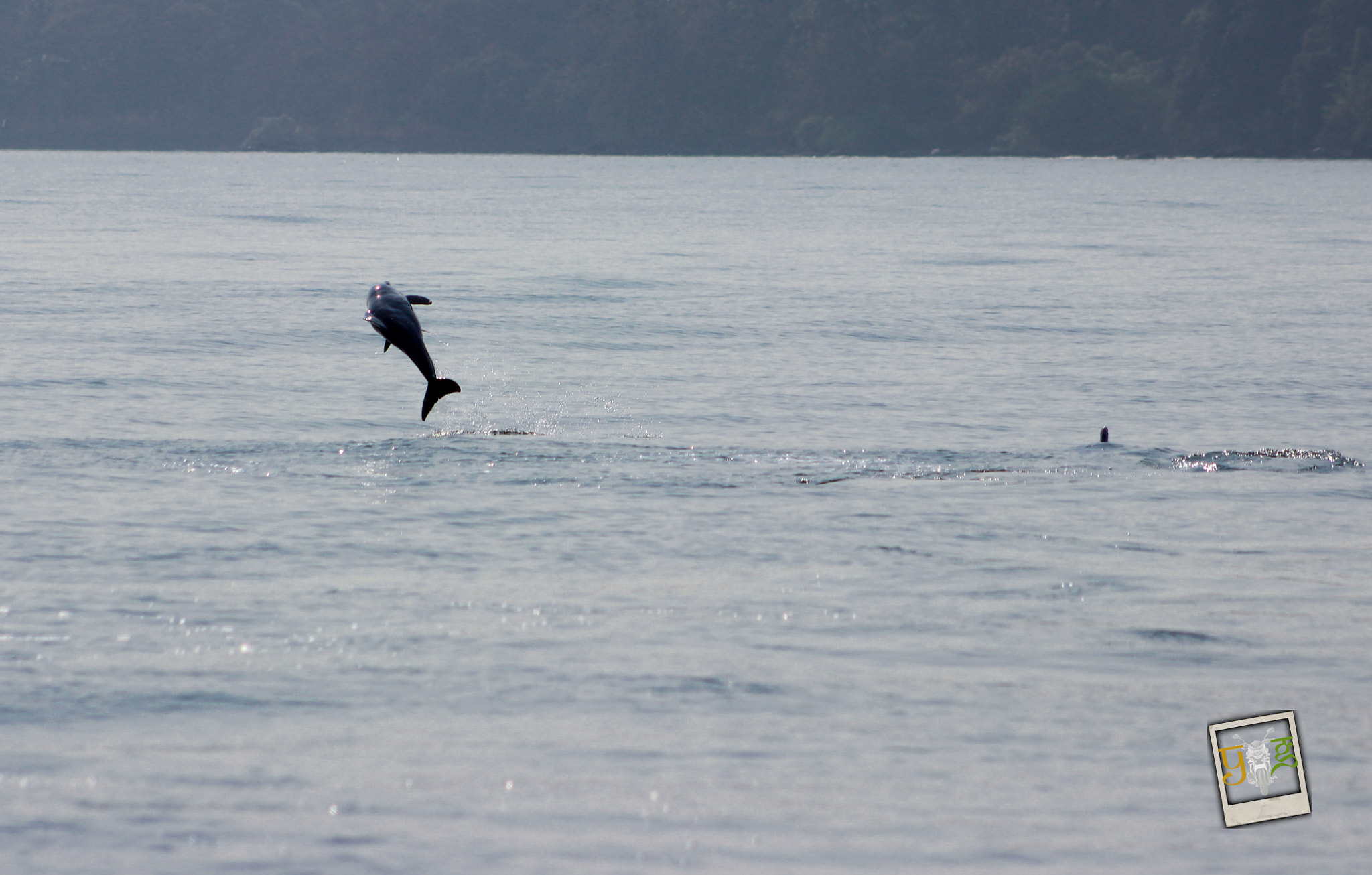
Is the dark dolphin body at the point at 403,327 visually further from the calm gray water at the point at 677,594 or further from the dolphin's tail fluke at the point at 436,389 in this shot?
the calm gray water at the point at 677,594

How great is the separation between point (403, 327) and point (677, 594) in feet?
19.1

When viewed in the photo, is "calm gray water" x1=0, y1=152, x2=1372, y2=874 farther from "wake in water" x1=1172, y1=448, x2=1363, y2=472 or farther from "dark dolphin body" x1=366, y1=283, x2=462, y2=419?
"dark dolphin body" x1=366, y1=283, x2=462, y2=419

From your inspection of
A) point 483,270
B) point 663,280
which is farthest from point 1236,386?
point 483,270

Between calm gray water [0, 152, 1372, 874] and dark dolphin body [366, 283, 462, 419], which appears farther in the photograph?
dark dolphin body [366, 283, 462, 419]

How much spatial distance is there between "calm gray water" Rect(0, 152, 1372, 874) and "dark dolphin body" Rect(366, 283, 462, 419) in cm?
97

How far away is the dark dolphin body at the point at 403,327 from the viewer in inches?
683

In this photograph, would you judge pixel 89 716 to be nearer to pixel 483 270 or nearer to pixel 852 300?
pixel 852 300

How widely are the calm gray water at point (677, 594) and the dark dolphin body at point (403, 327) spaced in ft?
3.18

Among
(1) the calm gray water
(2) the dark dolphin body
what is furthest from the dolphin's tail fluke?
(1) the calm gray water

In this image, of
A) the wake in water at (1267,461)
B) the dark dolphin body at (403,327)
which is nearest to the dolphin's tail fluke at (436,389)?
the dark dolphin body at (403,327)

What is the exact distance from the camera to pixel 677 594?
42.8 ft

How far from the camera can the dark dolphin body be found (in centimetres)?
1736

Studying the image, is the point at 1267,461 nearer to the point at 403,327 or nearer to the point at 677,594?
the point at 677,594

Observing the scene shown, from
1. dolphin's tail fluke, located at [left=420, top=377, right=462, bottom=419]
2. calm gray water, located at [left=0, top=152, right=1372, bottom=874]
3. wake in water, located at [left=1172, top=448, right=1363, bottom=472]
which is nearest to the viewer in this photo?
calm gray water, located at [left=0, top=152, right=1372, bottom=874]
